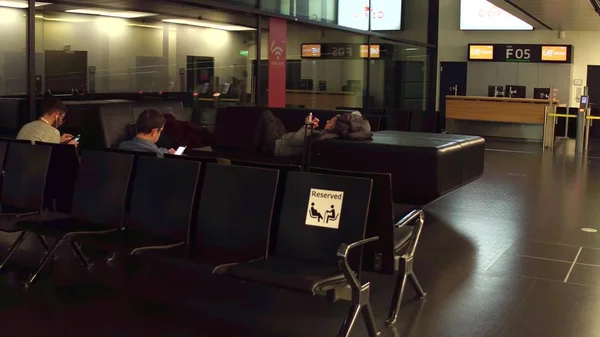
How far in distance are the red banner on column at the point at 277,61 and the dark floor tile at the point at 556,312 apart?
6981 millimetres

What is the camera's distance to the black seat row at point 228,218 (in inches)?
140

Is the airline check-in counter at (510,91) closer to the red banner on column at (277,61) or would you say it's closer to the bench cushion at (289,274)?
the red banner on column at (277,61)

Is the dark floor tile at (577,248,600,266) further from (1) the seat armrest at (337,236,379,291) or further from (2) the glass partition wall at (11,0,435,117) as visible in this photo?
(2) the glass partition wall at (11,0,435,117)

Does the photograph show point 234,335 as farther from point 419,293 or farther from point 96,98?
point 96,98

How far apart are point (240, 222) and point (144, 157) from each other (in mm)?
909

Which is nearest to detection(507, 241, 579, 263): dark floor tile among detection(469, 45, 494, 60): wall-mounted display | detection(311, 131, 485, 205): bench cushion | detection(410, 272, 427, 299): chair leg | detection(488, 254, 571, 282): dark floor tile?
detection(488, 254, 571, 282): dark floor tile

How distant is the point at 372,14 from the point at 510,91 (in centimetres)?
521

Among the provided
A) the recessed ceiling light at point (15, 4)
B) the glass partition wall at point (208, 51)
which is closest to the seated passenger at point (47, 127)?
the glass partition wall at point (208, 51)

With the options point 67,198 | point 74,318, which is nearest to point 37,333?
point 74,318

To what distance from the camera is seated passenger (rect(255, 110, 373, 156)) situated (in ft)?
24.4

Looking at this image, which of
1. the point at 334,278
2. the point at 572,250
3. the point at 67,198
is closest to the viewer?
the point at 334,278

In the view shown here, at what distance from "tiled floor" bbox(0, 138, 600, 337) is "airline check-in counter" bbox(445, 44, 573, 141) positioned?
11.6 metres

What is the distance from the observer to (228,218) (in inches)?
159

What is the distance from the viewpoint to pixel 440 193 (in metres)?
6.80
